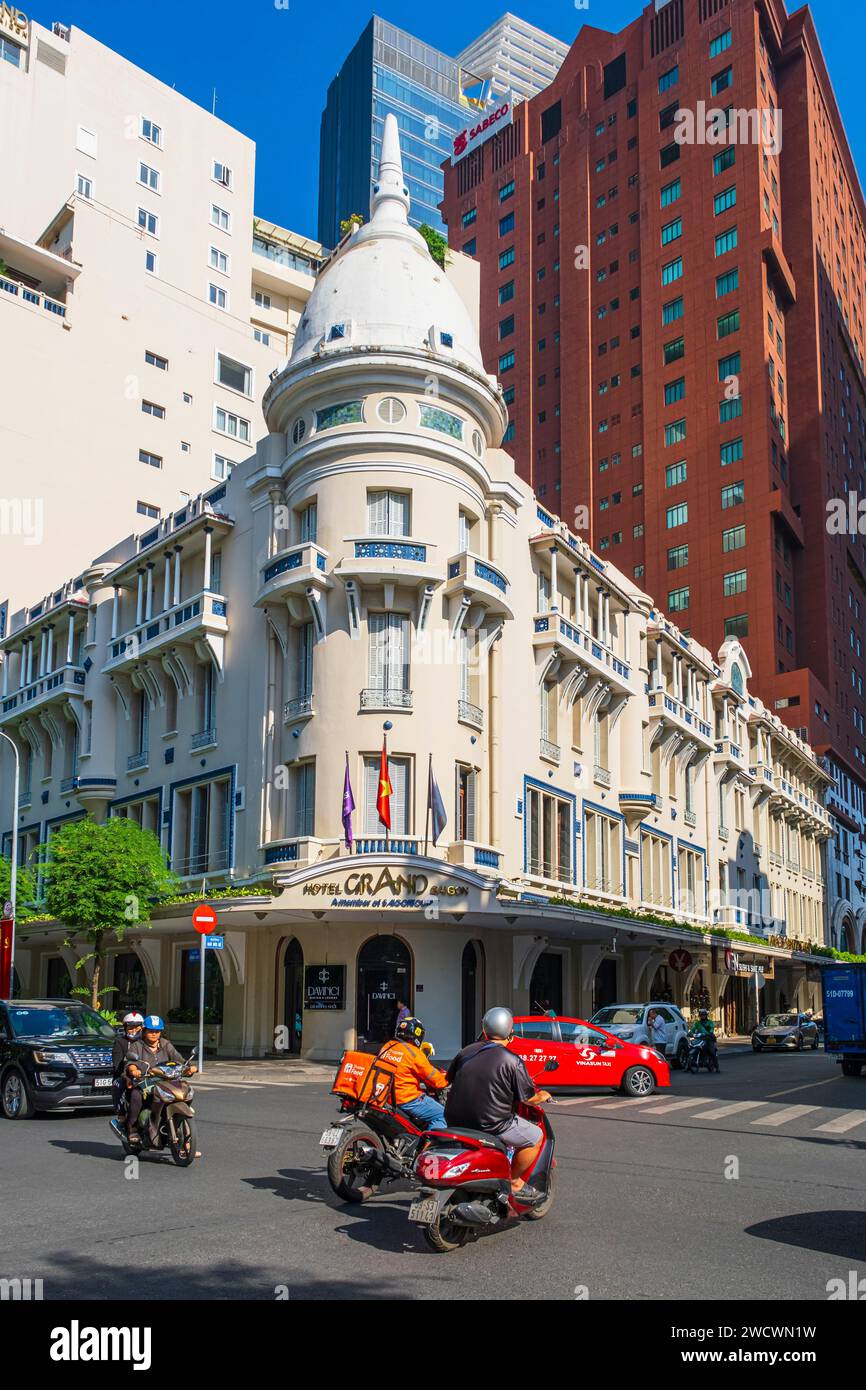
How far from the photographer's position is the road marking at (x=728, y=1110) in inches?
715

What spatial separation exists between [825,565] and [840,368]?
2359 cm

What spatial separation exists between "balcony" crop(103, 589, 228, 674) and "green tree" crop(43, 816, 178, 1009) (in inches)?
248

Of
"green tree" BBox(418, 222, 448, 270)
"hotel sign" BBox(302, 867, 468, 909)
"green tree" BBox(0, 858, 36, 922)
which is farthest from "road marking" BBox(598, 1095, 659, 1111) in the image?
"green tree" BBox(418, 222, 448, 270)

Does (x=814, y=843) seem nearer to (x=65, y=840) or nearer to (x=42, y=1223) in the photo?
(x=65, y=840)

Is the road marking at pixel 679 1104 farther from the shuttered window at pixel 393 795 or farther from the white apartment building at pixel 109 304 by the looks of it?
the white apartment building at pixel 109 304

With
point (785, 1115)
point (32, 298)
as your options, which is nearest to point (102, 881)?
point (785, 1115)

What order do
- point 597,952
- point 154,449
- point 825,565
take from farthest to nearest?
point 825,565
point 154,449
point 597,952

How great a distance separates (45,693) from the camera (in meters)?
43.9

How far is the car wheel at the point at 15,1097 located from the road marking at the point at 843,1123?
1068 centimetres

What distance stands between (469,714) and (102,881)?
10272 millimetres

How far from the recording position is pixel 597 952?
37.9 meters

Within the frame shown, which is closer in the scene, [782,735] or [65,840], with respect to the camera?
[65,840]

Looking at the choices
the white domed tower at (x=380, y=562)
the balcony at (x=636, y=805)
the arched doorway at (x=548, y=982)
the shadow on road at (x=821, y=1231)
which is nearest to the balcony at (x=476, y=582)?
the white domed tower at (x=380, y=562)
